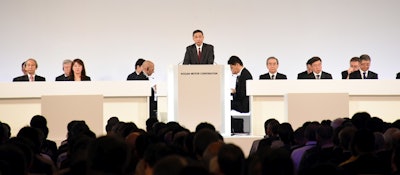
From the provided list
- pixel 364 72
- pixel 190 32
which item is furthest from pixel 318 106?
pixel 190 32

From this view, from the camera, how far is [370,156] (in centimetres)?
555

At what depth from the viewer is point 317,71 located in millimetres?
13703

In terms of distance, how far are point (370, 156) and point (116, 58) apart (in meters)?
11.4

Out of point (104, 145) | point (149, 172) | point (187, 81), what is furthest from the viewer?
point (187, 81)

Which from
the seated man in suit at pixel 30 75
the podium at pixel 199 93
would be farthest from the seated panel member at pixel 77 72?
the podium at pixel 199 93

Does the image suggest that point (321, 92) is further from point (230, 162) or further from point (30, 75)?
point (230, 162)

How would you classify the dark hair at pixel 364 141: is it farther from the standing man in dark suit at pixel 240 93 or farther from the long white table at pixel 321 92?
the standing man in dark suit at pixel 240 93

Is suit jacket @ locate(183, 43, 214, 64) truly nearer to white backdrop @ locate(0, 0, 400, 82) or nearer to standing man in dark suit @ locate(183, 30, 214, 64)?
standing man in dark suit @ locate(183, 30, 214, 64)

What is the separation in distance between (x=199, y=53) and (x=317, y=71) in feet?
7.13

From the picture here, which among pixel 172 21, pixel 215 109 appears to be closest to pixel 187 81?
pixel 215 109

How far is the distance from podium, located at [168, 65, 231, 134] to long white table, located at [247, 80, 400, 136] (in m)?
0.88

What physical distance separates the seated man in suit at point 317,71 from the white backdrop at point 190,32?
288 centimetres

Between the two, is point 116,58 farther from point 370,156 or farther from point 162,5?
point 370,156

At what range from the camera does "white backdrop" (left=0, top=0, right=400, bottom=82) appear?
16562mm
